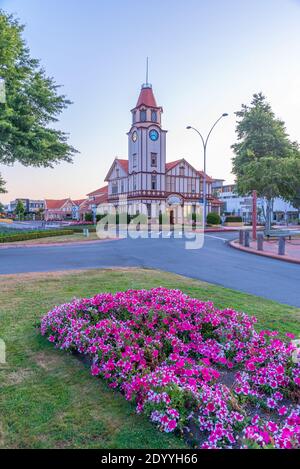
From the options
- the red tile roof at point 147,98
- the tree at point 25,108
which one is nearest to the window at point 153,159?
the red tile roof at point 147,98

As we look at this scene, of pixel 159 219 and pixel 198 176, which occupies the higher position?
pixel 198 176

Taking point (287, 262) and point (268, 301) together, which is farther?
point (287, 262)

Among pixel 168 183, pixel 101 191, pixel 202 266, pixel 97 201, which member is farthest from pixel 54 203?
pixel 202 266

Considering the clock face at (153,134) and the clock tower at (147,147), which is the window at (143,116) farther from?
the clock face at (153,134)

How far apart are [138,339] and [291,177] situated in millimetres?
23616

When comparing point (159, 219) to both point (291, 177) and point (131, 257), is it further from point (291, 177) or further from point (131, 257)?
point (131, 257)

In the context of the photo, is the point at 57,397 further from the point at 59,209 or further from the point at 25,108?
the point at 59,209

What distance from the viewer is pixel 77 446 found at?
2531 millimetres

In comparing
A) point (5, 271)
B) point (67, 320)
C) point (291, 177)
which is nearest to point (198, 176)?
point (291, 177)

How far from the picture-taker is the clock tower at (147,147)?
47156 millimetres

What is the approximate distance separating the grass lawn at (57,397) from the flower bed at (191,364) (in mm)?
152

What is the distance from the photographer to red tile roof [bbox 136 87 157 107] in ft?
159

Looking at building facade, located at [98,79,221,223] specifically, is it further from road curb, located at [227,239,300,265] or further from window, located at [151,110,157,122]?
road curb, located at [227,239,300,265]
